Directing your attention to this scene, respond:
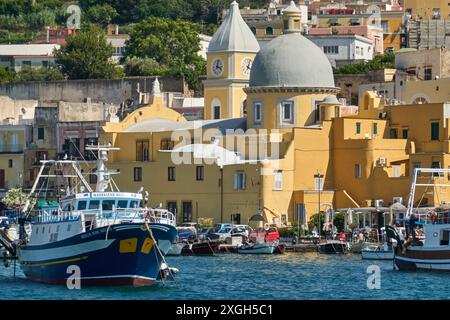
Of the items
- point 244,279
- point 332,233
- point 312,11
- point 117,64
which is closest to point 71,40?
point 117,64

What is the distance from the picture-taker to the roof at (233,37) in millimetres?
126500

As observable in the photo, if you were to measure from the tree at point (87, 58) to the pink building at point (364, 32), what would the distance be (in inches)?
731

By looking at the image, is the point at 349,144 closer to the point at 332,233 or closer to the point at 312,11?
the point at 332,233

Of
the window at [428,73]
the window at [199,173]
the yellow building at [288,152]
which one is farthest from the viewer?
the window at [428,73]

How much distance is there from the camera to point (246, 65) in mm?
126938

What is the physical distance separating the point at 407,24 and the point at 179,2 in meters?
34.4

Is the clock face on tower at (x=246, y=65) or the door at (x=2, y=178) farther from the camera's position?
the clock face on tower at (x=246, y=65)

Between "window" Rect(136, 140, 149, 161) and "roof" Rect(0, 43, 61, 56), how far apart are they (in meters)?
63.2

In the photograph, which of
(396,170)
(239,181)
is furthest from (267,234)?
(396,170)

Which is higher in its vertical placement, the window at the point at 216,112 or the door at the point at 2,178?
the window at the point at 216,112

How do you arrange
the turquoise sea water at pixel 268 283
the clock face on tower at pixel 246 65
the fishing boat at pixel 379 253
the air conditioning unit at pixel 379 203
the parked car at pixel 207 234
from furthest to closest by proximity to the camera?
1. the clock face on tower at pixel 246 65
2. the air conditioning unit at pixel 379 203
3. the parked car at pixel 207 234
4. the fishing boat at pixel 379 253
5. the turquoise sea water at pixel 268 283

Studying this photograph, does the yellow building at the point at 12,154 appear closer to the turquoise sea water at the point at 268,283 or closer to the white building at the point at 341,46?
the turquoise sea water at the point at 268,283

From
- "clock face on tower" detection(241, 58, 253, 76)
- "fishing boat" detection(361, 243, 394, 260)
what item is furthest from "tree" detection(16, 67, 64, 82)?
"fishing boat" detection(361, 243, 394, 260)

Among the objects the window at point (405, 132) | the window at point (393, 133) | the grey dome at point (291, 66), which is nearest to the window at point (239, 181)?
the grey dome at point (291, 66)
